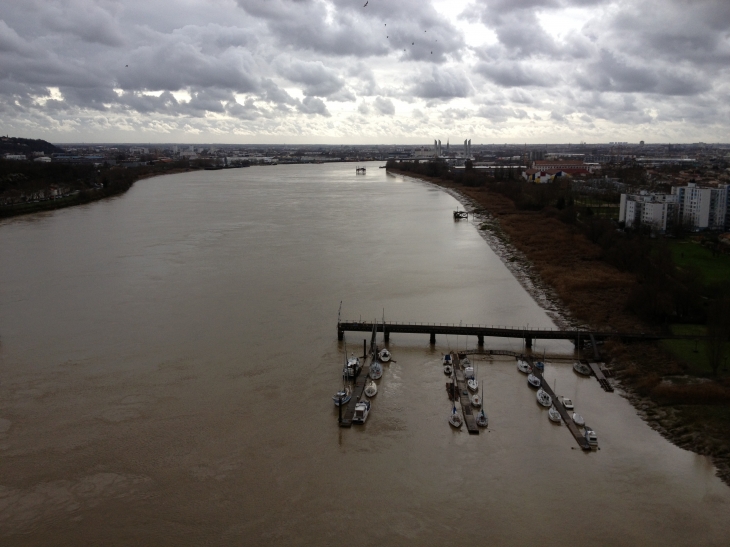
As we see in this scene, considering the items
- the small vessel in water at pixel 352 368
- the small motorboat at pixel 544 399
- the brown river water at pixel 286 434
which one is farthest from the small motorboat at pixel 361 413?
the small motorboat at pixel 544 399

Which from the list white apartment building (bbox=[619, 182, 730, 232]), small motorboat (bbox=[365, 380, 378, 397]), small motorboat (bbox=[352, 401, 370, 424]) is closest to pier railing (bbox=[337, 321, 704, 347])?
small motorboat (bbox=[365, 380, 378, 397])

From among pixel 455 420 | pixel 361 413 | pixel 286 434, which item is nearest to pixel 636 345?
pixel 455 420

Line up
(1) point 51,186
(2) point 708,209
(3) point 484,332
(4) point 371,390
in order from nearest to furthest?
1. (4) point 371,390
2. (3) point 484,332
3. (2) point 708,209
4. (1) point 51,186

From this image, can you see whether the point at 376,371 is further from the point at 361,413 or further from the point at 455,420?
the point at 455,420

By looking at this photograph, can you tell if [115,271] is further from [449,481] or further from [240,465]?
[449,481]

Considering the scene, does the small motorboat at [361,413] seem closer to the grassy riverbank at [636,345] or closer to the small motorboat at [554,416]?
the small motorboat at [554,416]
